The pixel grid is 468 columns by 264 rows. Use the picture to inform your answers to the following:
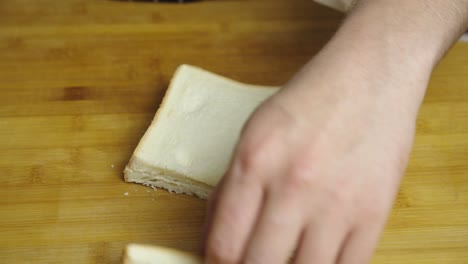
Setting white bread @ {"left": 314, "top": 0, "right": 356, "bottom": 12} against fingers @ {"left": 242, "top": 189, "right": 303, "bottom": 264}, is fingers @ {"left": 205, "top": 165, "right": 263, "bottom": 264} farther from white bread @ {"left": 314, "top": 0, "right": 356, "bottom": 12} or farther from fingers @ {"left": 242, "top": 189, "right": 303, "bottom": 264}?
white bread @ {"left": 314, "top": 0, "right": 356, "bottom": 12}

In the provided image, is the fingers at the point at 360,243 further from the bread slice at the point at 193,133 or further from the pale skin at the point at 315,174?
the bread slice at the point at 193,133

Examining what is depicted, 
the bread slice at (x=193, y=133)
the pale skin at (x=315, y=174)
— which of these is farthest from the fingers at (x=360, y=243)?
the bread slice at (x=193, y=133)

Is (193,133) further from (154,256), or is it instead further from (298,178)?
(298,178)

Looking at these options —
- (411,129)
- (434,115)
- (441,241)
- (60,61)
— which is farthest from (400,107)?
(60,61)

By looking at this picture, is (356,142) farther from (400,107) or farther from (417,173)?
(417,173)

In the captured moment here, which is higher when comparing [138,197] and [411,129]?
[411,129]

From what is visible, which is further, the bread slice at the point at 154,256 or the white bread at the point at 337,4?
the white bread at the point at 337,4

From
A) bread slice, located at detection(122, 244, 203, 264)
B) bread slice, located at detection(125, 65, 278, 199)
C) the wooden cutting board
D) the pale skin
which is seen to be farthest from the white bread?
bread slice, located at detection(122, 244, 203, 264)
